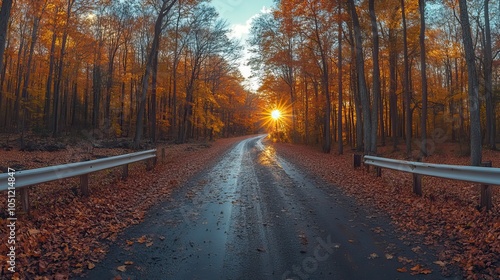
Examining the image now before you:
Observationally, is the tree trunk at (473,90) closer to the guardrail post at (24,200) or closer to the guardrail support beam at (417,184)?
the guardrail support beam at (417,184)

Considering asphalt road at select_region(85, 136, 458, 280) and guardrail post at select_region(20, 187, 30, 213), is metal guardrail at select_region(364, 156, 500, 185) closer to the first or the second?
asphalt road at select_region(85, 136, 458, 280)

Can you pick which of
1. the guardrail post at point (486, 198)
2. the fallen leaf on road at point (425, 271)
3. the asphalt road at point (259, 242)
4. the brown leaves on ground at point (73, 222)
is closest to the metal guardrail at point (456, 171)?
the guardrail post at point (486, 198)

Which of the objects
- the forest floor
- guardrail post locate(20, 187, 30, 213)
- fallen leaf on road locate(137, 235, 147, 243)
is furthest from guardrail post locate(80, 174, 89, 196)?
fallen leaf on road locate(137, 235, 147, 243)

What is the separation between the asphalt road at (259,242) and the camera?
346 cm

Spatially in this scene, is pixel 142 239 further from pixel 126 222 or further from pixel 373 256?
pixel 373 256

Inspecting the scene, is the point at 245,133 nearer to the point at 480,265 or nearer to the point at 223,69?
the point at 223,69

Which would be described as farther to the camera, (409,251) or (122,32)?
(122,32)

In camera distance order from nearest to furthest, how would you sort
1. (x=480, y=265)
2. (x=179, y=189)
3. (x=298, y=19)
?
(x=480, y=265)
(x=179, y=189)
(x=298, y=19)

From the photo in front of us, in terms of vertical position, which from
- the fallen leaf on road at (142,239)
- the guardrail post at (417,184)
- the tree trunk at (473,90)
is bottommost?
the fallen leaf on road at (142,239)

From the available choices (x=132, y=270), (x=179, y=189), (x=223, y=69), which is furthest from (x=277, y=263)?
(x=223, y=69)

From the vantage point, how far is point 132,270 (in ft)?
11.5

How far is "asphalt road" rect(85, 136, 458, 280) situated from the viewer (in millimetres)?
3461

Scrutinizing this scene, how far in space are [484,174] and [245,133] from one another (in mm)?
76116

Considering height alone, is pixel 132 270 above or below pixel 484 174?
below
